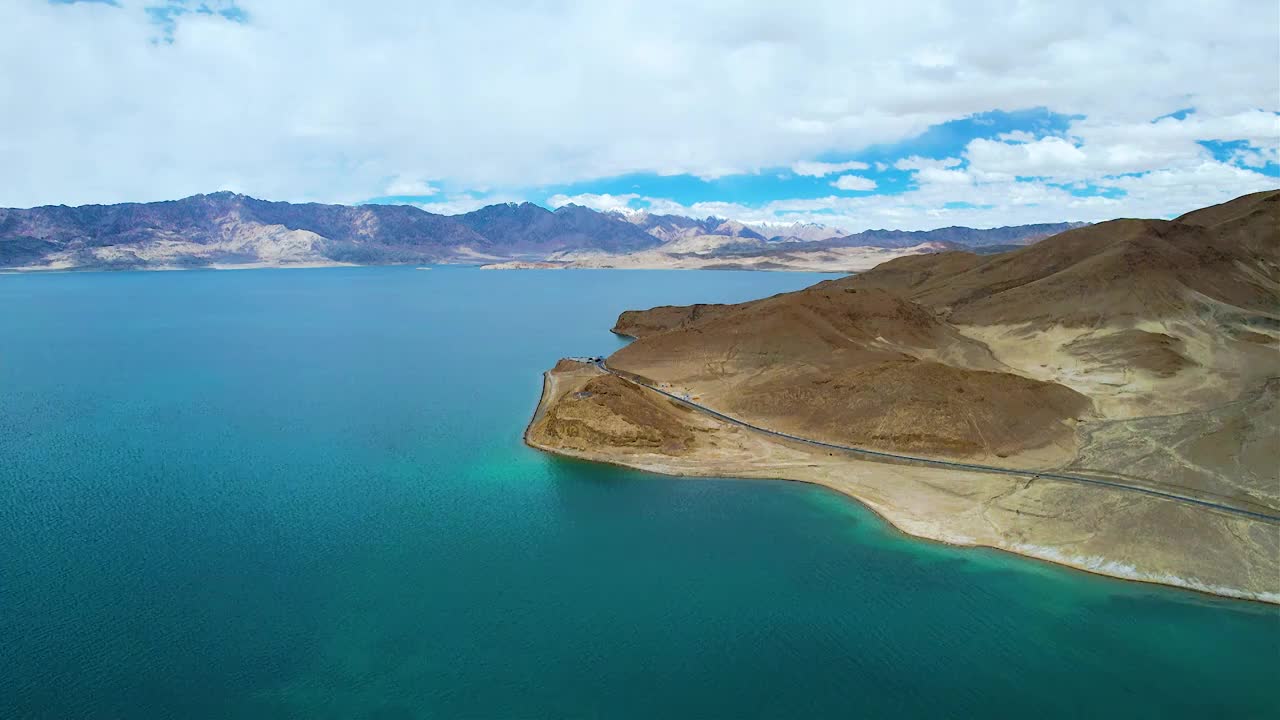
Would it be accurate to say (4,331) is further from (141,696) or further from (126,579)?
(141,696)

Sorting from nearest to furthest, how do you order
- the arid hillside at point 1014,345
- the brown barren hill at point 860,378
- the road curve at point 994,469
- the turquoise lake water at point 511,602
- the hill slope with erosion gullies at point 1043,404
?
1. the turquoise lake water at point 511,602
2. the hill slope with erosion gullies at point 1043,404
3. the road curve at point 994,469
4. the brown barren hill at point 860,378
5. the arid hillside at point 1014,345

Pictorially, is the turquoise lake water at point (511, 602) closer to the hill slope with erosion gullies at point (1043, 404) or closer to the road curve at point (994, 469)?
the hill slope with erosion gullies at point (1043, 404)

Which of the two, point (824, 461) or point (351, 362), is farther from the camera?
point (351, 362)

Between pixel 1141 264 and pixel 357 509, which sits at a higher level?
pixel 1141 264

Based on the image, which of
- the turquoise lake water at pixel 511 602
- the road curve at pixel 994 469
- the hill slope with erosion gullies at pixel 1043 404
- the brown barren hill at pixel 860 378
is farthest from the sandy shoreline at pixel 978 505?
the brown barren hill at pixel 860 378

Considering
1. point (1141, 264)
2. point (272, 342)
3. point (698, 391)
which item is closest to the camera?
point (698, 391)

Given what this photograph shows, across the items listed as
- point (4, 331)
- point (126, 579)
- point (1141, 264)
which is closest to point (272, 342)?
point (4, 331)

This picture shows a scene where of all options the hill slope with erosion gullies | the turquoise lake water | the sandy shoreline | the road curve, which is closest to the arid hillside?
the hill slope with erosion gullies

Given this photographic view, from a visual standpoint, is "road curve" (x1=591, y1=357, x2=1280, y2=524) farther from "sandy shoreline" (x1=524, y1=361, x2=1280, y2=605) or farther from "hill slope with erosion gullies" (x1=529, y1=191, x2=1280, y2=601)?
"sandy shoreline" (x1=524, y1=361, x2=1280, y2=605)
